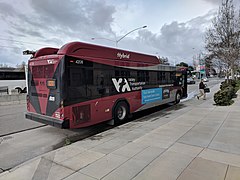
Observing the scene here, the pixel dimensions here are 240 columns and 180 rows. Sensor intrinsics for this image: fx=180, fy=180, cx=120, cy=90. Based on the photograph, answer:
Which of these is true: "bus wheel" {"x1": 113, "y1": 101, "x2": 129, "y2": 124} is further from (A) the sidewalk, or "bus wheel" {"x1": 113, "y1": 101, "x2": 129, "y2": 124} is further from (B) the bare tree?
(B) the bare tree

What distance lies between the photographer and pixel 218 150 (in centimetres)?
432

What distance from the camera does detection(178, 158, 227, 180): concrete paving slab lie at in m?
3.16

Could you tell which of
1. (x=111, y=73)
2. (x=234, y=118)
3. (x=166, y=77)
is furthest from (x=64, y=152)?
(x=166, y=77)

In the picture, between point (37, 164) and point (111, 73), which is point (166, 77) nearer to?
point (111, 73)

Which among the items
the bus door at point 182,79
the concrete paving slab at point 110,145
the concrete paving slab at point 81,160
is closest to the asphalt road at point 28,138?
the concrete paving slab at point 81,160

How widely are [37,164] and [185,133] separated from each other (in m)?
4.24

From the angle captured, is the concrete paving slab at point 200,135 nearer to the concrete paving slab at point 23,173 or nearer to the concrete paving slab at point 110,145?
the concrete paving slab at point 110,145

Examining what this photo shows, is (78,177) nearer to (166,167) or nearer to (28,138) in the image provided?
(166,167)

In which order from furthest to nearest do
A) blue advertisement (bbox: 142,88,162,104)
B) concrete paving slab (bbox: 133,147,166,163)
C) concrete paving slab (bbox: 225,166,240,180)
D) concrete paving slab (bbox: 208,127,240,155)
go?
blue advertisement (bbox: 142,88,162,104) < concrete paving slab (bbox: 208,127,240,155) < concrete paving slab (bbox: 133,147,166,163) < concrete paving slab (bbox: 225,166,240,180)

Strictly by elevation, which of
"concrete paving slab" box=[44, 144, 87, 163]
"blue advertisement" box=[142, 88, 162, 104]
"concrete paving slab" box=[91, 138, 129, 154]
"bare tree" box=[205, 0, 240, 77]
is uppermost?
"bare tree" box=[205, 0, 240, 77]

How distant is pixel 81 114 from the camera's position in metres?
6.08

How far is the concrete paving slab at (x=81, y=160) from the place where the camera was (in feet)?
12.3

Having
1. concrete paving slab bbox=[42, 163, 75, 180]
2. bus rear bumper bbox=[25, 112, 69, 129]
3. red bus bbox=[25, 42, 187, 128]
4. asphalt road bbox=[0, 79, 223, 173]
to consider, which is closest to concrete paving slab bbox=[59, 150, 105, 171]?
concrete paving slab bbox=[42, 163, 75, 180]

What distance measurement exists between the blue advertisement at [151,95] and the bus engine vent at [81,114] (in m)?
3.69
